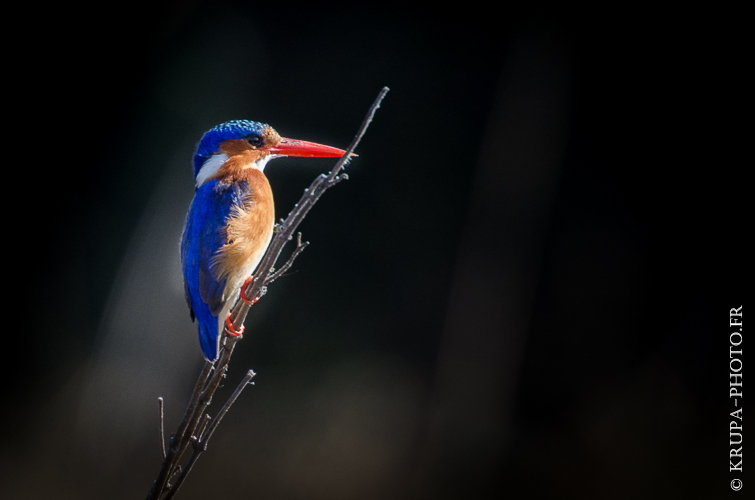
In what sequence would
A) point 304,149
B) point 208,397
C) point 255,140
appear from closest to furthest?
1. point 208,397
2. point 304,149
3. point 255,140

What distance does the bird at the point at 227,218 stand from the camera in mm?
1084

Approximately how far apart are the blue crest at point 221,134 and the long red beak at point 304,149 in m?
0.07

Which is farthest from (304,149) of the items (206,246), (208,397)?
(208,397)

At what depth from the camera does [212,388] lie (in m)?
0.72

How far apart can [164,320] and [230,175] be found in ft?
3.12

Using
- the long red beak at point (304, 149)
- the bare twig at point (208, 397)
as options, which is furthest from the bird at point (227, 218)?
the bare twig at point (208, 397)

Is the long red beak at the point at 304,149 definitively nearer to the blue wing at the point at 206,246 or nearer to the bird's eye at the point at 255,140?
the bird's eye at the point at 255,140

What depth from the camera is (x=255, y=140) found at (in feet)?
4.09

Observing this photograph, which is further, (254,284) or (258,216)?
(258,216)

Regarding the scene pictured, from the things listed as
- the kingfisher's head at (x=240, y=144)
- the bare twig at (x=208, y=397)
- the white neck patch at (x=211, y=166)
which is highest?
the kingfisher's head at (x=240, y=144)

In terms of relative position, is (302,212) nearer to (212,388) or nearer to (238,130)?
(212,388)

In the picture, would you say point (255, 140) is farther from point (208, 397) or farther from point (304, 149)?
point (208, 397)

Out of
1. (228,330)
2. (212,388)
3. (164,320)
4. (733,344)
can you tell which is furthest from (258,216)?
(733,344)

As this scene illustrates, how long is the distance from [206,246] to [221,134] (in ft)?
1.05
